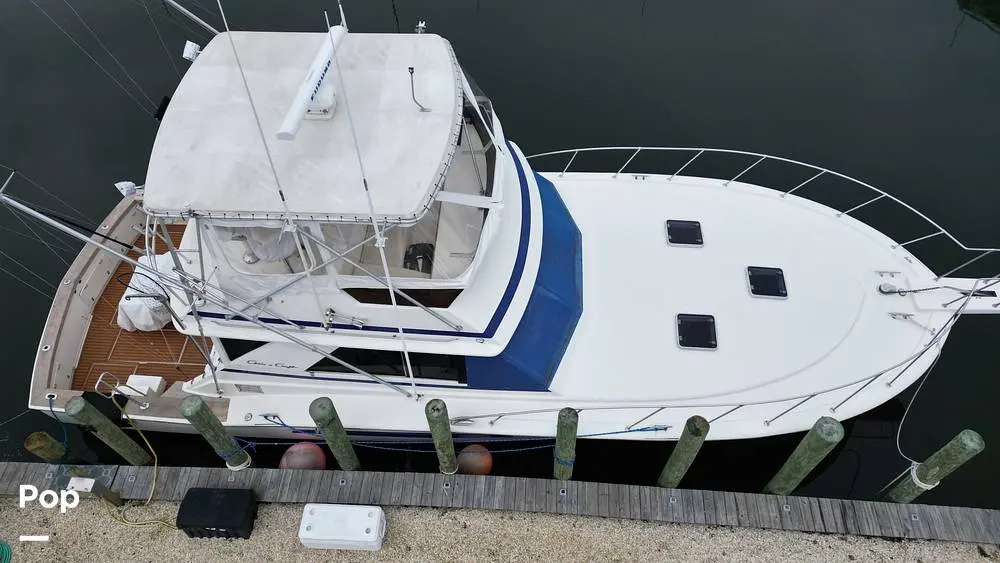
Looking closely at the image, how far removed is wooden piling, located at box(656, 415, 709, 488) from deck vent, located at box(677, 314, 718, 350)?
108 centimetres

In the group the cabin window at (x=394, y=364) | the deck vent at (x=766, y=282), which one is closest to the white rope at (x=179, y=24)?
the cabin window at (x=394, y=364)

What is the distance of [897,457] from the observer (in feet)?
23.2

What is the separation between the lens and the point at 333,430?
18.3 feet

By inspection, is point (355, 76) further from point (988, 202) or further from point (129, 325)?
point (988, 202)

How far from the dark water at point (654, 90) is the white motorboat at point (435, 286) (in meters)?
2.39

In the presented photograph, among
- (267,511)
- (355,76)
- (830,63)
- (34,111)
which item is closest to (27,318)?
(34,111)

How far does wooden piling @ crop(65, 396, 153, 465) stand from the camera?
5.45 metres

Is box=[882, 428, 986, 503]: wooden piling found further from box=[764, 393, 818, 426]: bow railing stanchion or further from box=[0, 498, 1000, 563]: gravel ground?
box=[764, 393, 818, 426]: bow railing stanchion

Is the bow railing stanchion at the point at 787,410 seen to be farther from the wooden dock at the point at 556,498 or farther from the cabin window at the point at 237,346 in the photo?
the cabin window at the point at 237,346

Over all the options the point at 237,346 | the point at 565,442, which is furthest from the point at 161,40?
the point at 565,442

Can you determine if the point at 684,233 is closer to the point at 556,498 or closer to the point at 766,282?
the point at 766,282

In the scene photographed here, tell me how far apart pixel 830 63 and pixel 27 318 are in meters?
14.3

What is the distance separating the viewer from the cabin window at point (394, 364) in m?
5.99

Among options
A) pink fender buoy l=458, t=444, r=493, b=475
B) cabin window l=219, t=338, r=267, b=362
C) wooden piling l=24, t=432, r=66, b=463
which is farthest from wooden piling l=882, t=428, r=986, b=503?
wooden piling l=24, t=432, r=66, b=463
